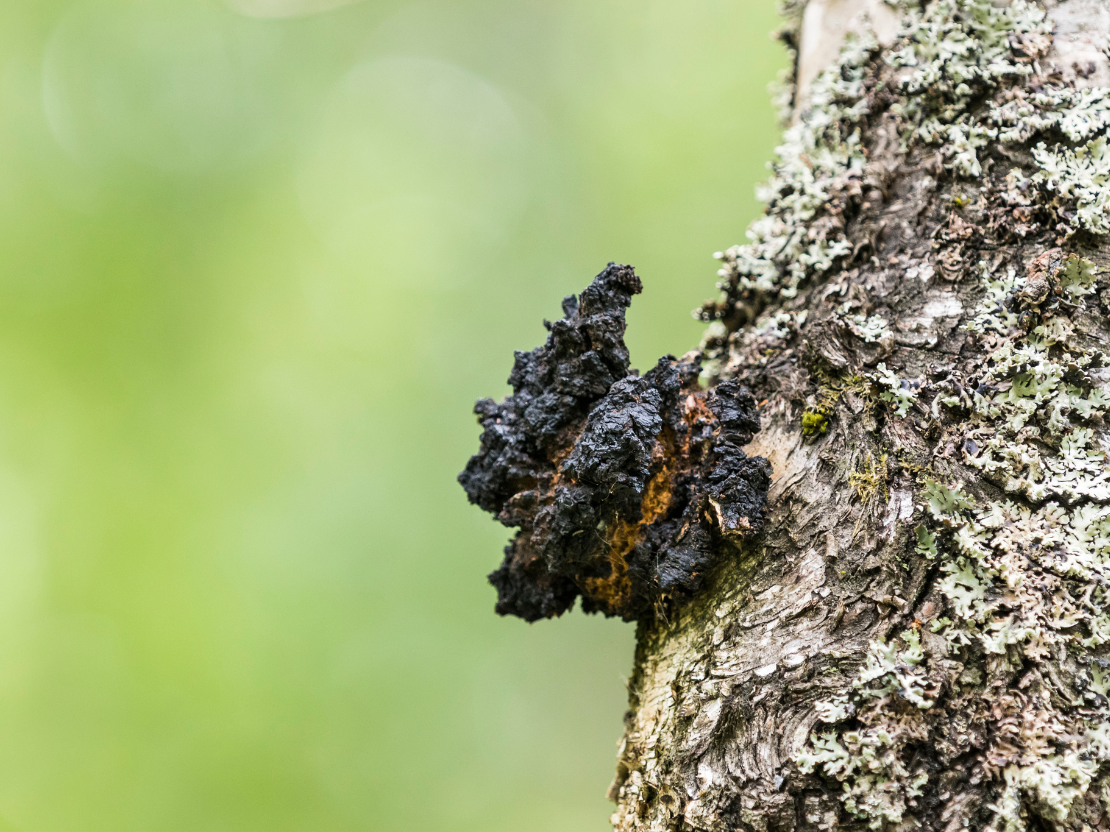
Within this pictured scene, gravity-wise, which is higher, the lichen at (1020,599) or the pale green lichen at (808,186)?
the pale green lichen at (808,186)

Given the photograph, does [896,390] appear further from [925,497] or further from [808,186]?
[808,186]

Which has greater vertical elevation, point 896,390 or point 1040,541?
point 896,390

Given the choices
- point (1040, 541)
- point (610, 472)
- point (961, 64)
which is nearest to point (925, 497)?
point (1040, 541)

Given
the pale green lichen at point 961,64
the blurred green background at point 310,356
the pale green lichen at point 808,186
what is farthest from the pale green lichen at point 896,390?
the blurred green background at point 310,356

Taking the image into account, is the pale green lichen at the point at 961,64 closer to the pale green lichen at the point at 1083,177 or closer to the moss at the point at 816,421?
the pale green lichen at the point at 1083,177

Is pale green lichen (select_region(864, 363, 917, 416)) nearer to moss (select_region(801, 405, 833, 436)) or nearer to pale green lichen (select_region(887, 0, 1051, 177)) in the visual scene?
moss (select_region(801, 405, 833, 436))

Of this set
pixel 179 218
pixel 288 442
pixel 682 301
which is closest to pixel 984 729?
pixel 682 301
